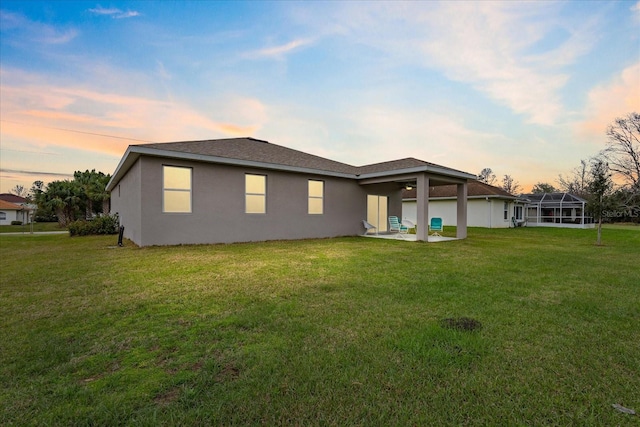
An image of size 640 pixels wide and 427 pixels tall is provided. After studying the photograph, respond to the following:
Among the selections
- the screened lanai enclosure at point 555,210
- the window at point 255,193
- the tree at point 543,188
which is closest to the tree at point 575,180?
the tree at point 543,188

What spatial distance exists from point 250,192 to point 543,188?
2156 inches

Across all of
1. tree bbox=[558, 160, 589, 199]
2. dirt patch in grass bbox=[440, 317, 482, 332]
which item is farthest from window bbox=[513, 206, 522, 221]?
dirt patch in grass bbox=[440, 317, 482, 332]

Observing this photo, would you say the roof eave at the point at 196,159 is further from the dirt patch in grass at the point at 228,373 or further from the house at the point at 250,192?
the dirt patch in grass at the point at 228,373

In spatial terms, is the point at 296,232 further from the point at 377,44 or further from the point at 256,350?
the point at 256,350

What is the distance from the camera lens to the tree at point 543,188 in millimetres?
47162

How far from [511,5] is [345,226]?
32.9 feet

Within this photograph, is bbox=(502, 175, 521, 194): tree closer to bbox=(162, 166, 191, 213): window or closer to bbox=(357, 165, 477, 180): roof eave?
bbox=(357, 165, 477, 180): roof eave

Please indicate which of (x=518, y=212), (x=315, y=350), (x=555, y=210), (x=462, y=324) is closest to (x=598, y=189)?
(x=462, y=324)

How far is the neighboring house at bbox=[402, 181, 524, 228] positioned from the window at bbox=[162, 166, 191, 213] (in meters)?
19.1

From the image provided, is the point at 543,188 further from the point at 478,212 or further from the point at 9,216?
the point at 9,216

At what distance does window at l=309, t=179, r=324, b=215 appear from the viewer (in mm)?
12867

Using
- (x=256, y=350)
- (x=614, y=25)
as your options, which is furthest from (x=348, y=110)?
(x=256, y=350)

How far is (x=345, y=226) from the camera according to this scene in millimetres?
14055

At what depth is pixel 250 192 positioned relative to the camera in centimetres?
1114
